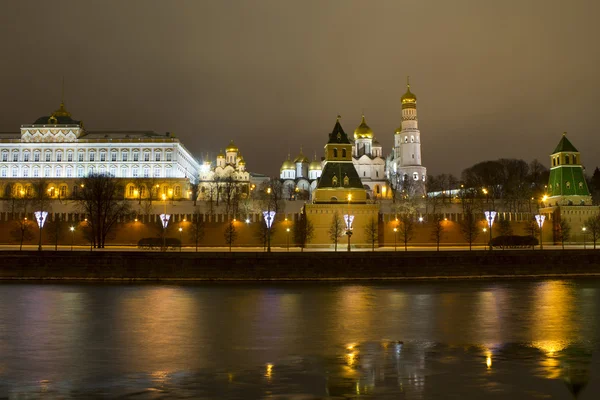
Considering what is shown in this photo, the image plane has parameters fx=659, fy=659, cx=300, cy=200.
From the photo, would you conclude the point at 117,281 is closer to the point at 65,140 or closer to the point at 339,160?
the point at 339,160

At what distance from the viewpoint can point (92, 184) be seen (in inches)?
2347

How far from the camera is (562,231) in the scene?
157ft

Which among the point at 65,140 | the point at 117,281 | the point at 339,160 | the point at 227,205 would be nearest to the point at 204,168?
the point at 65,140

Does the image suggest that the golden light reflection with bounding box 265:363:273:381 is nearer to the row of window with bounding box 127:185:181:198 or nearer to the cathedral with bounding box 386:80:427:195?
the cathedral with bounding box 386:80:427:195

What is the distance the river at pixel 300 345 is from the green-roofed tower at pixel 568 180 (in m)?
26.4

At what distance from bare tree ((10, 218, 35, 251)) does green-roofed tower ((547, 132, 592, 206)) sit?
40695 mm

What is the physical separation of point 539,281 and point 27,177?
249ft

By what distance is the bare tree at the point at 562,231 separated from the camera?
48031 mm

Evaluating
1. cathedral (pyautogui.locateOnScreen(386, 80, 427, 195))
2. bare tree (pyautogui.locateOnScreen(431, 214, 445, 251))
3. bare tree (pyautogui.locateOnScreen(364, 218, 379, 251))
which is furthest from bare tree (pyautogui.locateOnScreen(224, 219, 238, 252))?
cathedral (pyautogui.locateOnScreen(386, 80, 427, 195))

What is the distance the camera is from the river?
11422 mm

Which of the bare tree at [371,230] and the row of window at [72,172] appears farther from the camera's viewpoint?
the row of window at [72,172]

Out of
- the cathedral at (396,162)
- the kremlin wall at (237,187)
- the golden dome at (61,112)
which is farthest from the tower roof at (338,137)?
the golden dome at (61,112)

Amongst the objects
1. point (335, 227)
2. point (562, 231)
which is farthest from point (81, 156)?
point (562, 231)

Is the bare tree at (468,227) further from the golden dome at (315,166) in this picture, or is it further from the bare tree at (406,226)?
the golden dome at (315,166)
